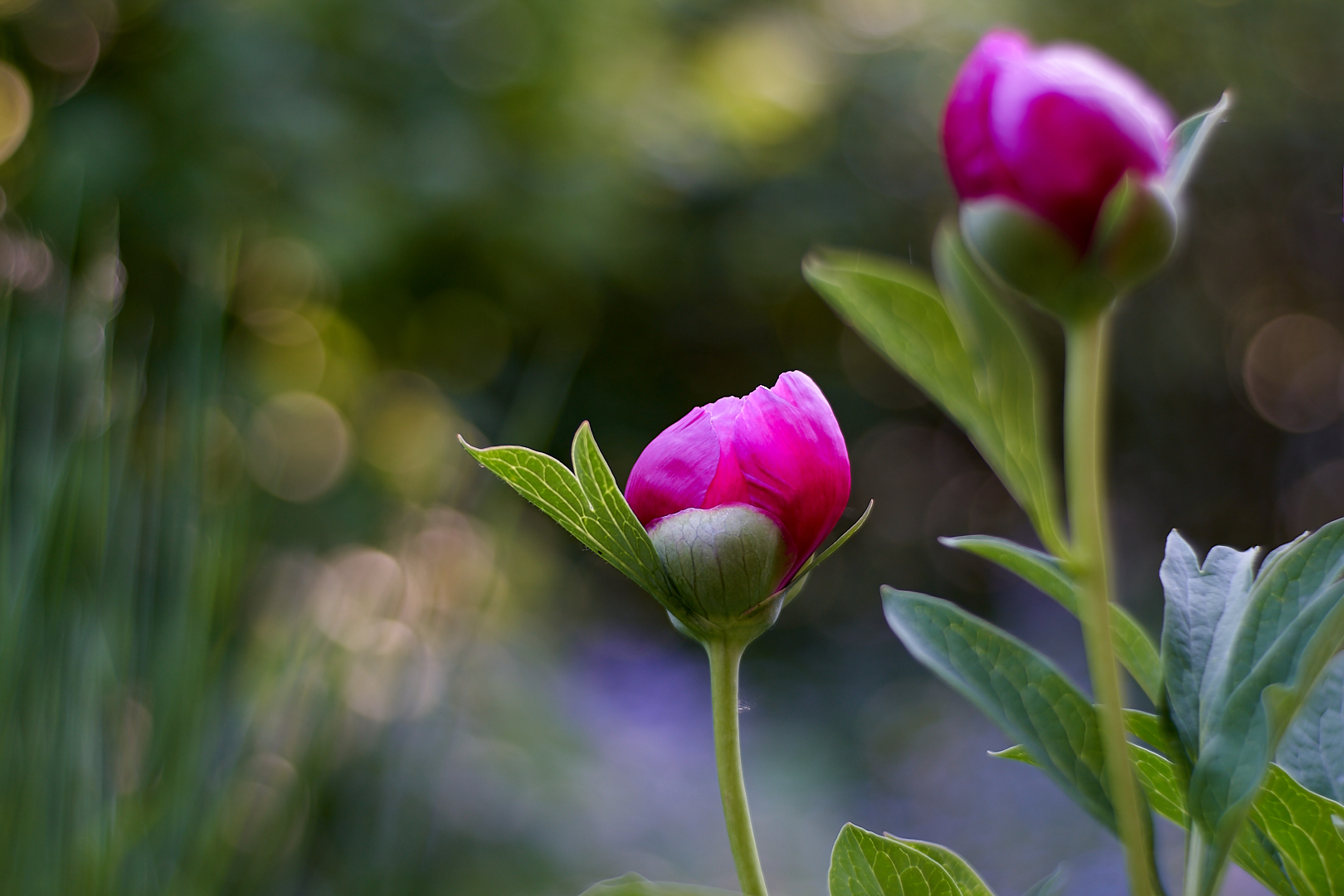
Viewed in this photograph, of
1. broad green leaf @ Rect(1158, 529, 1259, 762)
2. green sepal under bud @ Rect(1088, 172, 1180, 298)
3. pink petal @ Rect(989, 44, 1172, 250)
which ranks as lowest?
broad green leaf @ Rect(1158, 529, 1259, 762)

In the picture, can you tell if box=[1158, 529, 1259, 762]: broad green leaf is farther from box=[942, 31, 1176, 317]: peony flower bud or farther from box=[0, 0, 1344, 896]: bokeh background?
box=[0, 0, 1344, 896]: bokeh background

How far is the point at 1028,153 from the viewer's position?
127mm

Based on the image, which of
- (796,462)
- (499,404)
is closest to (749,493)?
(796,462)

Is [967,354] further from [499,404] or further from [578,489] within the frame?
[499,404]

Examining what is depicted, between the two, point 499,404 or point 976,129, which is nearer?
point 976,129

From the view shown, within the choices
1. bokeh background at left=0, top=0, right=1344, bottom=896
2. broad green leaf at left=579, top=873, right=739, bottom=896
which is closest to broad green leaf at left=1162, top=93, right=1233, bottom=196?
broad green leaf at left=579, top=873, right=739, bottom=896

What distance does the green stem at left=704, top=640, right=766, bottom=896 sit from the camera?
0.53 ft

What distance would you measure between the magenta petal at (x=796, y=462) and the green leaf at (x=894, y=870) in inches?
1.8

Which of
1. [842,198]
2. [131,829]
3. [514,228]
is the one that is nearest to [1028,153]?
[131,829]

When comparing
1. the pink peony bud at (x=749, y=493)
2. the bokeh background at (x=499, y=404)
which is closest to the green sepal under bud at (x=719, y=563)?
the pink peony bud at (x=749, y=493)

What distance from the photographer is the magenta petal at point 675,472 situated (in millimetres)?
188

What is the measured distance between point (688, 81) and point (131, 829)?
1402mm

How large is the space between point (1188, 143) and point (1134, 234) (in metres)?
0.04

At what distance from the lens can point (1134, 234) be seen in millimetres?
123
